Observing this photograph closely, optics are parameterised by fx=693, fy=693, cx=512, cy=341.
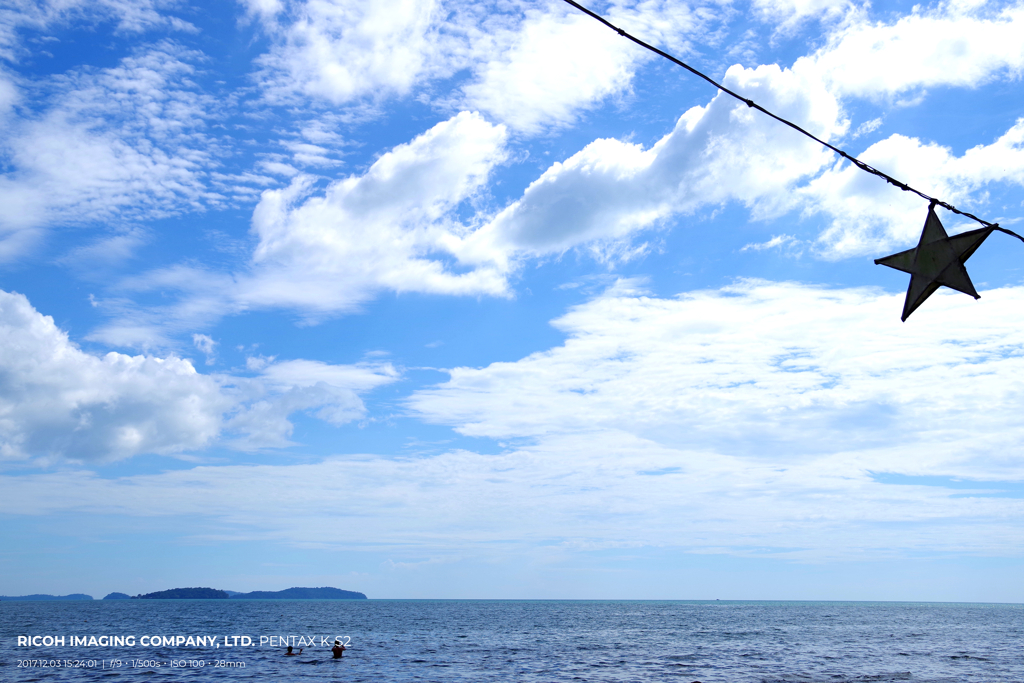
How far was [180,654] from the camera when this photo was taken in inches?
2247

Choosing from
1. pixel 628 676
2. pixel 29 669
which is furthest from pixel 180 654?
pixel 628 676

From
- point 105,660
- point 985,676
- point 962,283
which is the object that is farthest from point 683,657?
point 962,283

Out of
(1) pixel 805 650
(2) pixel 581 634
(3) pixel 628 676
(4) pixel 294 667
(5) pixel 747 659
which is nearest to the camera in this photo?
(3) pixel 628 676

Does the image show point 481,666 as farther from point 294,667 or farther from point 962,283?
point 962,283

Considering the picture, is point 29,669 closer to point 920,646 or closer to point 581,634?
point 581,634

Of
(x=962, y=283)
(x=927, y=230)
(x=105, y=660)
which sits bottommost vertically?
(x=105, y=660)

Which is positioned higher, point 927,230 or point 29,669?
point 927,230

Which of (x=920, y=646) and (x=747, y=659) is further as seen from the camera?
(x=920, y=646)

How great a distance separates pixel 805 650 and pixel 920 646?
14.8 metres

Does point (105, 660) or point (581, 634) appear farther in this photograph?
point (581, 634)

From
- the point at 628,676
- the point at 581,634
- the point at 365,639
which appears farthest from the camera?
the point at 581,634

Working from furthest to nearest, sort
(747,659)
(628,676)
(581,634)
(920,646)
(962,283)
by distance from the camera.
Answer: (581,634), (920,646), (747,659), (628,676), (962,283)

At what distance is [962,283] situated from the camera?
980cm

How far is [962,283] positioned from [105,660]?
5962cm
